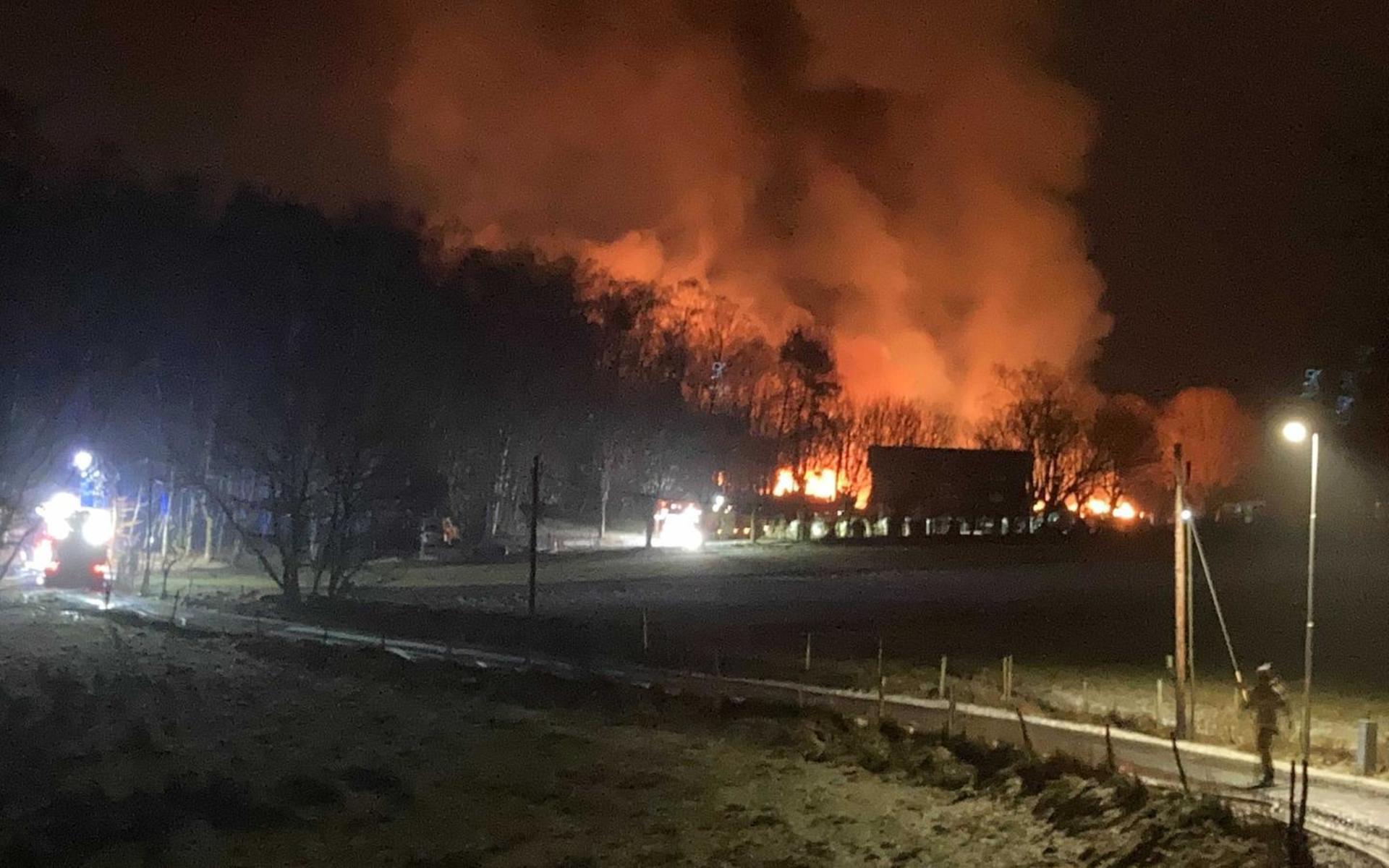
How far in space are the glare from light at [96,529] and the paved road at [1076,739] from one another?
18524 mm

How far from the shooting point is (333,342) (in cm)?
5156

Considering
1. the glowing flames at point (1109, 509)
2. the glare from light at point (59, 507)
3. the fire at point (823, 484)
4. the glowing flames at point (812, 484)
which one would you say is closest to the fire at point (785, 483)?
the glowing flames at point (812, 484)

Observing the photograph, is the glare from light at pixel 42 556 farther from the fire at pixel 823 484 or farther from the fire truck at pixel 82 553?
the fire at pixel 823 484

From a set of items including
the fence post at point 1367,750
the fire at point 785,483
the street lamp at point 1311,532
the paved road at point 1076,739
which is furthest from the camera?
the fire at point 785,483

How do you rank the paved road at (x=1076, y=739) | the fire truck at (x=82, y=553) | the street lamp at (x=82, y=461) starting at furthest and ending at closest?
1. the street lamp at (x=82, y=461)
2. the fire truck at (x=82, y=553)
3. the paved road at (x=1076, y=739)

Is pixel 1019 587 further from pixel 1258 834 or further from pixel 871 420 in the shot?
pixel 871 420

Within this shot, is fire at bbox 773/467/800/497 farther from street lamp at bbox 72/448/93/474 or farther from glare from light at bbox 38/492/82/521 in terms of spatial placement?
glare from light at bbox 38/492/82/521

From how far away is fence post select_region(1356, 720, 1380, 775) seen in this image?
59.3ft

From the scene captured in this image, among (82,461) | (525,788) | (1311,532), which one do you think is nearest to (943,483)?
(82,461)

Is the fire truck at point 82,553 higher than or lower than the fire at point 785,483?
lower

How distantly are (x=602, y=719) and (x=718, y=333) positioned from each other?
76.1 m

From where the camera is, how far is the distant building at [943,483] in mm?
99938

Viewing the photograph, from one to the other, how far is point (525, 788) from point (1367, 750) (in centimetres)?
1139

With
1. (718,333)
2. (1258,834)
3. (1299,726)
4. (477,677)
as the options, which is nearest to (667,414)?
(718,333)
